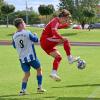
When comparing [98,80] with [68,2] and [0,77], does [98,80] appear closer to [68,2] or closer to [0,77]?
[0,77]

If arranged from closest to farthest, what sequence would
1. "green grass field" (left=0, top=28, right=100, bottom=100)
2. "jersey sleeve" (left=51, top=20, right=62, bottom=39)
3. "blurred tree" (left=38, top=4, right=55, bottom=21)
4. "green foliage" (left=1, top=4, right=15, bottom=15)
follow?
"green grass field" (left=0, top=28, right=100, bottom=100)
"jersey sleeve" (left=51, top=20, right=62, bottom=39)
"green foliage" (left=1, top=4, right=15, bottom=15)
"blurred tree" (left=38, top=4, right=55, bottom=21)

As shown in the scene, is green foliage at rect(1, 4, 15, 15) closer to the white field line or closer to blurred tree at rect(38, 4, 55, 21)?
blurred tree at rect(38, 4, 55, 21)

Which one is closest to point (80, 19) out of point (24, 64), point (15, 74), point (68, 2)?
point (68, 2)

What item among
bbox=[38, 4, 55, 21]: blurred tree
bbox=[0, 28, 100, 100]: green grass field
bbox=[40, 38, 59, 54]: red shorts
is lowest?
bbox=[38, 4, 55, 21]: blurred tree

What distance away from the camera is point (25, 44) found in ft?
34.2

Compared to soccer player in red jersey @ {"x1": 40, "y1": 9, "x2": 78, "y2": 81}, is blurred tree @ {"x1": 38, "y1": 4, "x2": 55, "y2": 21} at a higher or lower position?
lower

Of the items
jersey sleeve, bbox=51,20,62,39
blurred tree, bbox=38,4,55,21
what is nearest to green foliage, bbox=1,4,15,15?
blurred tree, bbox=38,4,55,21

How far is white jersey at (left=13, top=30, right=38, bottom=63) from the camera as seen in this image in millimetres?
10398

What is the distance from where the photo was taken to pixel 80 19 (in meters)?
66.8

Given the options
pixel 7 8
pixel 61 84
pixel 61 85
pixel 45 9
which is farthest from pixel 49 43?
pixel 45 9

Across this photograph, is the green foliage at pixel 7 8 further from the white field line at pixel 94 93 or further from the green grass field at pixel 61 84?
the white field line at pixel 94 93

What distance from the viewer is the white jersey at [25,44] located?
1040 cm

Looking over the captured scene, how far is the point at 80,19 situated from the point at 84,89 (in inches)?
2198

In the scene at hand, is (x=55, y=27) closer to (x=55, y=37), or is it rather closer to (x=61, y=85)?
(x=55, y=37)
